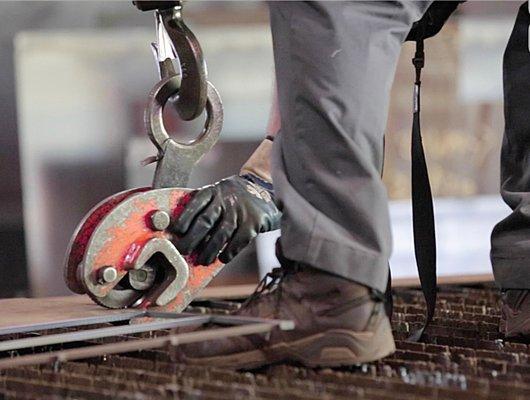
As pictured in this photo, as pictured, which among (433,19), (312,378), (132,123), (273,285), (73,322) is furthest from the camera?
(132,123)

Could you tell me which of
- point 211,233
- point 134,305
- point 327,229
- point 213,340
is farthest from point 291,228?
point 134,305

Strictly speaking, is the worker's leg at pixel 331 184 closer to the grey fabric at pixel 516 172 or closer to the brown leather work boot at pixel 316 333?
the brown leather work boot at pixel 316 333

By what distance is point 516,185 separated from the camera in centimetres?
206

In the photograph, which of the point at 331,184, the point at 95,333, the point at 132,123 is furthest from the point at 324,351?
the point at 132,123

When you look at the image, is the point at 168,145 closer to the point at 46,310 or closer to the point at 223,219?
the point at 223,219

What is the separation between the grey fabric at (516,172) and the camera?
197 centimetres

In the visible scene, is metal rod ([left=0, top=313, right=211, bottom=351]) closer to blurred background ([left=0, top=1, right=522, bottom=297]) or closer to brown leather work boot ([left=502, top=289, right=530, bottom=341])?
brown leather work boot ([left=502, top=289, right=530, bottom=341])

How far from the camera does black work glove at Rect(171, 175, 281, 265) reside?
1969 mm

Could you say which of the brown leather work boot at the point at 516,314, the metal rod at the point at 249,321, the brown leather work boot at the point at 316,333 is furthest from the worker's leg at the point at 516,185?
the metal rod at the point at 249,321

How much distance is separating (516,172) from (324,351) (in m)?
0.61

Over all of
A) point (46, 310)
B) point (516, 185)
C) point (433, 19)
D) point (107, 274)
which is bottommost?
point (46, 310)

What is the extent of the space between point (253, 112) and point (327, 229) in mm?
2848

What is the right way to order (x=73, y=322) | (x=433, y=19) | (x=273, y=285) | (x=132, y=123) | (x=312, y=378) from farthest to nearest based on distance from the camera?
(x=132, y=123)
(x=433, y=19)
(x=73, y=322)
(x=273, y=285)
(x=312, y=378)

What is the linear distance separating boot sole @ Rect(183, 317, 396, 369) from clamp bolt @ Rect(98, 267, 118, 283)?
329mm
